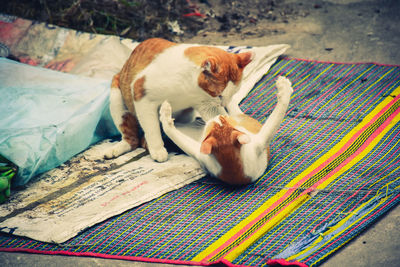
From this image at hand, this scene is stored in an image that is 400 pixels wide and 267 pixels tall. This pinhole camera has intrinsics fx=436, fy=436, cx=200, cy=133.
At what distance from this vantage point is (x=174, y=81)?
1.99 metres

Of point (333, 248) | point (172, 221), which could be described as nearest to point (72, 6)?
point (172, 221)

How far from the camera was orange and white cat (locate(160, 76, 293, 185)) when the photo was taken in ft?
5.84

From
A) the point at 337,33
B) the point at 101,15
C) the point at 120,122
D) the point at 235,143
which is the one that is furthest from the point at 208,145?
the point at 101,15

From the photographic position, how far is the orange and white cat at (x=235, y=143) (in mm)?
1781

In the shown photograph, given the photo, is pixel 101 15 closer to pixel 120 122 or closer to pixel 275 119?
pixel 120 122

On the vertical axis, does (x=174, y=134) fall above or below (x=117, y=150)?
above

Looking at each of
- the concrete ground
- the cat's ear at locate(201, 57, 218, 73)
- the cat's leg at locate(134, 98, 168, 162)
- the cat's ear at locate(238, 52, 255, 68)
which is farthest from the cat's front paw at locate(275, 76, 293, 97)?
the concrete ground

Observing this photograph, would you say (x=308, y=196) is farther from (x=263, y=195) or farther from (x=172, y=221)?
(x=172, y=221)

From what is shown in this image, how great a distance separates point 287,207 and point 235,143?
34 centimetres

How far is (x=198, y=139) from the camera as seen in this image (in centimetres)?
220

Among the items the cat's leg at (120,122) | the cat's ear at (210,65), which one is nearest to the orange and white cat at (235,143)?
the cat's ear at (210,65)

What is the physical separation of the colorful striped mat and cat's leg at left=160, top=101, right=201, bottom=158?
0.16 meters

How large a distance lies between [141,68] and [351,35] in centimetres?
204

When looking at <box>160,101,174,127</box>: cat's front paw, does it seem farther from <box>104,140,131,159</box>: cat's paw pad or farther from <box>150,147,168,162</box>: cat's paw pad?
<box>104,140,131,159</box>: cat's paw pad
